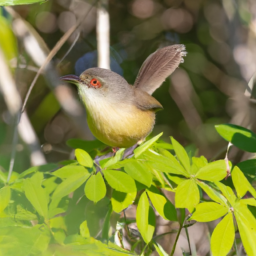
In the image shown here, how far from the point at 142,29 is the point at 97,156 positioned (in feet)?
11.4

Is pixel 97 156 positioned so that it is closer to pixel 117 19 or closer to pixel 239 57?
pixel 239 57

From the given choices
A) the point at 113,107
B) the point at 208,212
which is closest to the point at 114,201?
the point at 208,212

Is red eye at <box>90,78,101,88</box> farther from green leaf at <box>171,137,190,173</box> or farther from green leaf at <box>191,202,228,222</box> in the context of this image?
green leaf at <box>191,202,228,222</box>

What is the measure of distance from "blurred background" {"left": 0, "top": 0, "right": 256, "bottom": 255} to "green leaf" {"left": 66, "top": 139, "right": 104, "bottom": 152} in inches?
54.5

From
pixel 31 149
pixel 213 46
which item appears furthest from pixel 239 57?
pixel 31 149

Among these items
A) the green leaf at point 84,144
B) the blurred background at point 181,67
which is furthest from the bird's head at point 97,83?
the blurred background at point 181,67

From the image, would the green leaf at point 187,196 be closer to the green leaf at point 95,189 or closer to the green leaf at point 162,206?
the green leaf at point 162,206

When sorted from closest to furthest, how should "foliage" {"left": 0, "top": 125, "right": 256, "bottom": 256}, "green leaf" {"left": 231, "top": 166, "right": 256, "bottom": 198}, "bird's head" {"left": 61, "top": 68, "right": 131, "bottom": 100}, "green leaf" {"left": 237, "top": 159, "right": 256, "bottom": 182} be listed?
"foliage" {"left": 0, "top": 125, "right": 256, "bottom": 256}, "green leaf" {"left": 231, "top": 166, "right": 256, "bottom": 198}, "green leaf" {"left": 237, "top": 159, "right": 256, "bottom": 182}, "bird's head" {"left": 61, "top": 68, "right": 131, "bottom": 100}

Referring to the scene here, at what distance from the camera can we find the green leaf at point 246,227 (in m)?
1.29

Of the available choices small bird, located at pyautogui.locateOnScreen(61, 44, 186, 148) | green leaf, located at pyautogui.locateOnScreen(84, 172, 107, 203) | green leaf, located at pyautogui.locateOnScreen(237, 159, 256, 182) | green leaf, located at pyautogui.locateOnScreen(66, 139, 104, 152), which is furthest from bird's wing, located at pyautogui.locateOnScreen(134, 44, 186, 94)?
green leaf, located at pyautogui.locateOnScreen(84, 172, 107, 203)

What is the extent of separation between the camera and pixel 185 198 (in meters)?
1.33

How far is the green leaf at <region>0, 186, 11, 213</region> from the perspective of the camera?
4.40ft

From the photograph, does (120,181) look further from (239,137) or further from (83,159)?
(239,137)

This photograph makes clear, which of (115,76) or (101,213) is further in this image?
(115,76)
